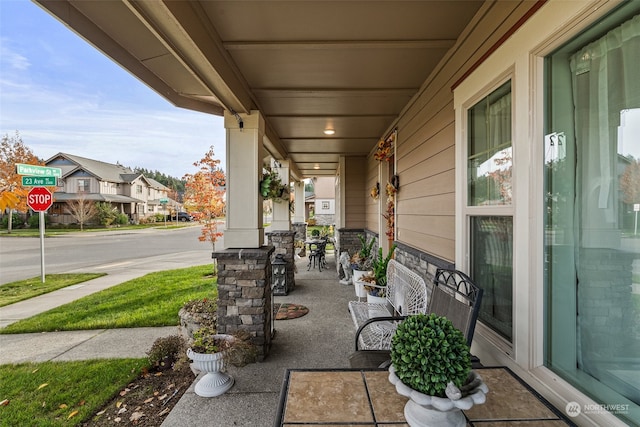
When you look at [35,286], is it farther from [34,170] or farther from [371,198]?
[371,198]

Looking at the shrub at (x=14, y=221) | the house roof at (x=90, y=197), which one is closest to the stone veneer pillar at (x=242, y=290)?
the house roof at (x=90, y=197)

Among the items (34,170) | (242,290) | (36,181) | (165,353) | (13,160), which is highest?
(13,160)

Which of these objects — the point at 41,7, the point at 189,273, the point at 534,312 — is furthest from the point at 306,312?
the point at 189,273

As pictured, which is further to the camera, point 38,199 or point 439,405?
point 38,199

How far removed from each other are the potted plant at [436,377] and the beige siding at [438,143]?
4.66 ft

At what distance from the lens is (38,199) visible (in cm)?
650

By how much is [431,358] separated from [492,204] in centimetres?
122

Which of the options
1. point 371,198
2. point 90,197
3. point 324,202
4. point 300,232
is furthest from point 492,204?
point 90,197

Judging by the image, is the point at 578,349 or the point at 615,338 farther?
the point at 578,349

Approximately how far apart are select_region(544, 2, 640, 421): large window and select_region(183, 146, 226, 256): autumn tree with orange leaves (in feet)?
24.3

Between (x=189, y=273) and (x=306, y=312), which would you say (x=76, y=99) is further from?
(x=306, y=312)

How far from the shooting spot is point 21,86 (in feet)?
44.4

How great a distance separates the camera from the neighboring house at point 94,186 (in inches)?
976

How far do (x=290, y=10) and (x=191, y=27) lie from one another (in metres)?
0.63
